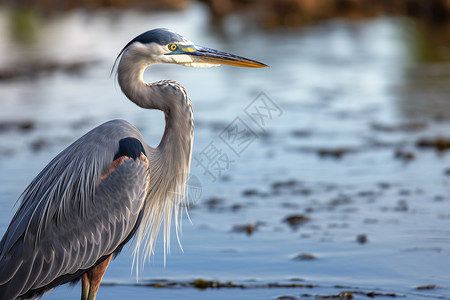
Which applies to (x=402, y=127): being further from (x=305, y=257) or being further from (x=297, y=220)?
(x=305, y=257)

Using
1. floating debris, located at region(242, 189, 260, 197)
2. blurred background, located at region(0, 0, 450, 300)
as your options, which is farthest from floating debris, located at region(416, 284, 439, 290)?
floating debris, located at region(242, 189, 260, 197)

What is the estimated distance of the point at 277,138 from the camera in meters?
10.2

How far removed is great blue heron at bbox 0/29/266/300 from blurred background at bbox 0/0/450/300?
0.89m

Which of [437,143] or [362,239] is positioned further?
[437,143]

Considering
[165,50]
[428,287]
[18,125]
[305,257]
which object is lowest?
[428,287]

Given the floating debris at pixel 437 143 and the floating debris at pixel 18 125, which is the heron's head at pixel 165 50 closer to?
the floating debris at pixel 437 143

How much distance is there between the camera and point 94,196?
183 inches

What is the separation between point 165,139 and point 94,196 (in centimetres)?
63

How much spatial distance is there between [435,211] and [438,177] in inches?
45.9

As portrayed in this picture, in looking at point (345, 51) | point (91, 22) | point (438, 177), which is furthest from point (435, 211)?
point (91, 22)

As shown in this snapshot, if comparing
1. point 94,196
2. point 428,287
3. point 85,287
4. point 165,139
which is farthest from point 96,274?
point 428,287

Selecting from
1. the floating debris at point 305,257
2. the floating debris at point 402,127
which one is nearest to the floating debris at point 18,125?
the floating debris at point 402,127

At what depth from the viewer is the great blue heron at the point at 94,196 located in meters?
4.55

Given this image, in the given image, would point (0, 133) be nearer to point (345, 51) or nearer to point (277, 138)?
point (277, 138)
